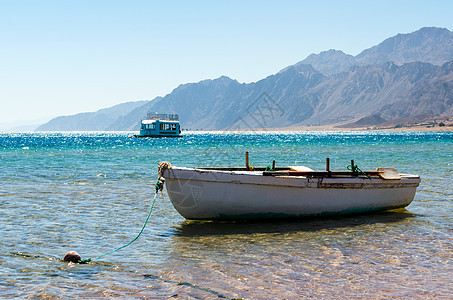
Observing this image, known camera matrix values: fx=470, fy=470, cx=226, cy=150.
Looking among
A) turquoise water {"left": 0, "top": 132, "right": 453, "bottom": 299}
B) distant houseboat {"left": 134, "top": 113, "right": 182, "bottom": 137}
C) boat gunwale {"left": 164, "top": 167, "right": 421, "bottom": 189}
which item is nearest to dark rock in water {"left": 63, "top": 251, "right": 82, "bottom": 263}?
turquoise water {"left": 0, "top": 132, "right": 453, "bottom": 299}

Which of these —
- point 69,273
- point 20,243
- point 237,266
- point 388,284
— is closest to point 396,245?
point 388,284

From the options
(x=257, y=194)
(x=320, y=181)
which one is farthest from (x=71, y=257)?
(x=320, y=181)

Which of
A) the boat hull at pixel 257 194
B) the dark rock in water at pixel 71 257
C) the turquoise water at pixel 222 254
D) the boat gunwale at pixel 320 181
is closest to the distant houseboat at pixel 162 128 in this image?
the turquoise water at pixel 222 254

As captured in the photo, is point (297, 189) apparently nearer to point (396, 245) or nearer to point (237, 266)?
point (396, 245)

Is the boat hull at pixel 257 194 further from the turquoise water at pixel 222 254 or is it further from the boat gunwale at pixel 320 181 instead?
the turquoise water at pixel 222 254

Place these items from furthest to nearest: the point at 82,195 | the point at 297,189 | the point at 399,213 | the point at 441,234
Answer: the point at 82,195
the point at 399,213
the point at 297,189
the point at 441,234

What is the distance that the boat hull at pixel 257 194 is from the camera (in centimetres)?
1477

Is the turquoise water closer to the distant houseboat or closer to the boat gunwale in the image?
the boat gunwale

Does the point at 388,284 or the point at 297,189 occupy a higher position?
the point at 297,189

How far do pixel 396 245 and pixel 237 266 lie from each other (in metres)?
4.81

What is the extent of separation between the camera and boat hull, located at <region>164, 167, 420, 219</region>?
14.8 m

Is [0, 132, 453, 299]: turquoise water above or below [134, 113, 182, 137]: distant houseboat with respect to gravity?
below

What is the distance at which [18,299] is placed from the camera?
342 inches

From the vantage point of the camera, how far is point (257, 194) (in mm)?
15164
